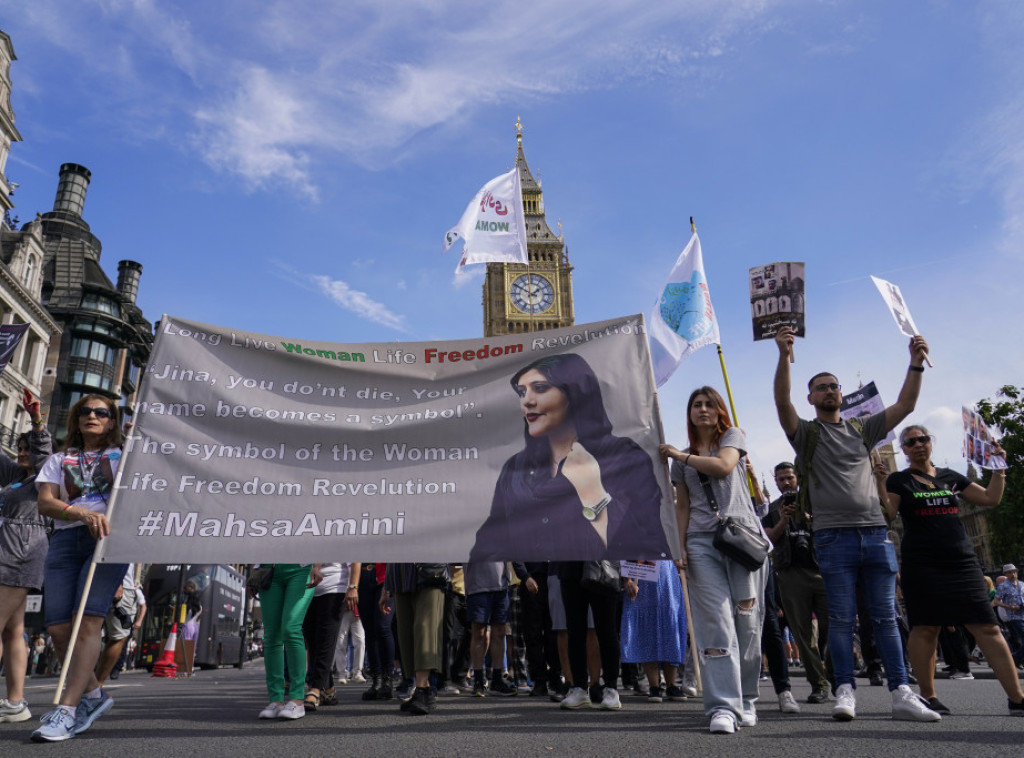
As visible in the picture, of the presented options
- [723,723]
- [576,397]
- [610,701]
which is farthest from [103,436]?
[723,723]

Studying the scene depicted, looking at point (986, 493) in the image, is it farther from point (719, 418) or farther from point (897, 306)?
point (719, 418)

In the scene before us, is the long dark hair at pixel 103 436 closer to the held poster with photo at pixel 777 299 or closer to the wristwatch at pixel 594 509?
the wristwatch at pixel 594 509

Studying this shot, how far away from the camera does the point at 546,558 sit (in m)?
5.01

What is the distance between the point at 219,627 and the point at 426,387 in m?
22.2

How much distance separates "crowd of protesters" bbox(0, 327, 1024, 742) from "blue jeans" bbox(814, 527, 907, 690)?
1 cm

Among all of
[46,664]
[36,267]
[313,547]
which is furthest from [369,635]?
[36,267]

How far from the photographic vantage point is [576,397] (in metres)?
5.61

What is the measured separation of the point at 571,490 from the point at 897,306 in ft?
8.82

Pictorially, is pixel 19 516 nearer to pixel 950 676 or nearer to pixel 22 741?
pixel 22 741

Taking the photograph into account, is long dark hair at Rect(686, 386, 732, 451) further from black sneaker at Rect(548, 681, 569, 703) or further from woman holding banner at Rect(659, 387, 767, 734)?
black sneaker at Rect(548, 681, 569, 703)

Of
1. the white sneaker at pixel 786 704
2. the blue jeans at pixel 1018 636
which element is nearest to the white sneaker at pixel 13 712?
the white sneaker at pixel 786 704

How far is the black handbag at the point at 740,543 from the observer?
4430 mm

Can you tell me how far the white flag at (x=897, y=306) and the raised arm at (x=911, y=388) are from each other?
165 mm

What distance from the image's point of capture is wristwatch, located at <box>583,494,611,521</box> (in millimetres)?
5148
